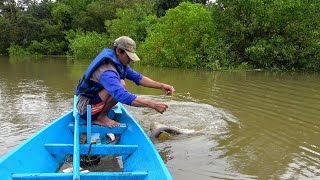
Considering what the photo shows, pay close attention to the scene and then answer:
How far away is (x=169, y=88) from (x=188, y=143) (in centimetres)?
104

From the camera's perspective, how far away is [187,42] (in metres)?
18.2

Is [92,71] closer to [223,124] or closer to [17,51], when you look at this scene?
[223,124]

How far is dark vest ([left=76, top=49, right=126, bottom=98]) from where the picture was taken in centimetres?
390

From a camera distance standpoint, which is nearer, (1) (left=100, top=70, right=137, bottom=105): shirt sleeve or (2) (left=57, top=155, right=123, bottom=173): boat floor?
(1) (left=100, top=70, right=137, bottom=105): shirt sleeve

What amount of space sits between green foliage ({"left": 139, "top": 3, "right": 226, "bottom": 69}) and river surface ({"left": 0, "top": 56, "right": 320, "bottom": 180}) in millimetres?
6781

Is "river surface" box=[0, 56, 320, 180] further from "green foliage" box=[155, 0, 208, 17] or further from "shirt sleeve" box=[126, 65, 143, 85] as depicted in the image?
"green foliage" box=[155, 0, 208, 17]

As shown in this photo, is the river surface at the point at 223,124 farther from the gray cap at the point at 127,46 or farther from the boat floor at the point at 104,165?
the gray cap at the point at 127,46

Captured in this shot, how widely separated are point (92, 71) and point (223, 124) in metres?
3.25

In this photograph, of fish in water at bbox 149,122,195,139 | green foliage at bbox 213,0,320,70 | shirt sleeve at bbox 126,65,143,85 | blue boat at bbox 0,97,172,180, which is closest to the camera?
blue boat at bbox 0,97,172,180

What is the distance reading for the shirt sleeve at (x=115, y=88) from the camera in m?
Answer: 3.62

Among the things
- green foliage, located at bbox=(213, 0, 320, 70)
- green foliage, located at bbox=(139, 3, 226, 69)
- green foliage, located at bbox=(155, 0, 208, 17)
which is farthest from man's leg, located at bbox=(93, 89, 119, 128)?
green foliage, located at bbox=(155, 0, 208, 17)

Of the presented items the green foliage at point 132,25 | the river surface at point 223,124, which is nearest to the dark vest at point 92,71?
the river surface at point 223,124

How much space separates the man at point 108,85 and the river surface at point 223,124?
105 cm

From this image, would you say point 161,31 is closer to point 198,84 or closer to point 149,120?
point 198,84
